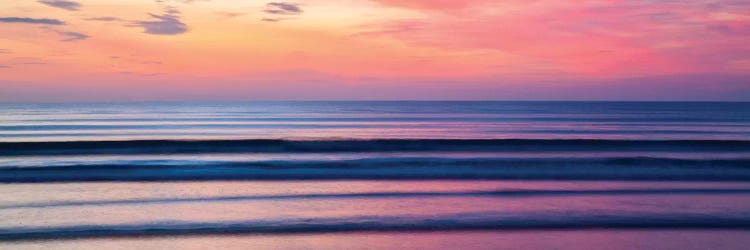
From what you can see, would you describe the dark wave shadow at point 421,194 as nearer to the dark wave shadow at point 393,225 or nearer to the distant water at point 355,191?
the distant water at point 355,191

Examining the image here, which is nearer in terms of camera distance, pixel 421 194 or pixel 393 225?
pixel 393 225

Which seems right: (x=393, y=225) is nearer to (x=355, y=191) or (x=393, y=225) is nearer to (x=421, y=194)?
(x=421, y=194)

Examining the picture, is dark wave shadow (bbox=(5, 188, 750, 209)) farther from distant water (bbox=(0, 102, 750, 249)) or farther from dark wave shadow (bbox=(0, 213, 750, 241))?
dark wave shadow (bbox=(0, 213, 750, 241))

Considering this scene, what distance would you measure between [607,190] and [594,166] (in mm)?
3622

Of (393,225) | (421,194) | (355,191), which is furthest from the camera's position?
(355,191)

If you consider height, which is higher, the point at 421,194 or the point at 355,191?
the point at 355,191

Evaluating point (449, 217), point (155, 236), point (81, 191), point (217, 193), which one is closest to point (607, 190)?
point (449, 217)

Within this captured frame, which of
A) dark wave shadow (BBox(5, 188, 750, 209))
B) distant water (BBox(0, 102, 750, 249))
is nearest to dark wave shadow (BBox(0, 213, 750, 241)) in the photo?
distant water (BBox(0, 102, 750, 249))

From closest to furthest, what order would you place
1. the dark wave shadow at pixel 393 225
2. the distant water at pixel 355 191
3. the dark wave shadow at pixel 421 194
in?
the dark wave shadow at pixel 393 225 → the distant water at pixel 355 191 → the dark wave shadow at pixel 421 194

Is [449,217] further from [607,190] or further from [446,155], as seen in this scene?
[446,155]

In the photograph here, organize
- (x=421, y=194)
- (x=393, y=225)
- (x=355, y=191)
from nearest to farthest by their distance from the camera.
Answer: (x=393, y=225), (x=421, y=194), (x=355, y=191)

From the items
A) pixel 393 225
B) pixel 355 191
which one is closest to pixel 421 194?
pixel 355 191

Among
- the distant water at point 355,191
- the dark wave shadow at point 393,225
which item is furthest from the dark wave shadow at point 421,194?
the dark wave shadow at point 393,225

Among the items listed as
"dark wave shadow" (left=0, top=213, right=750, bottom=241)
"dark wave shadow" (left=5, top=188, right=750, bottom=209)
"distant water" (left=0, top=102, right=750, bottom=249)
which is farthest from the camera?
"dark wave shadow" (left=5, top=188, right=750, bottom=209)
